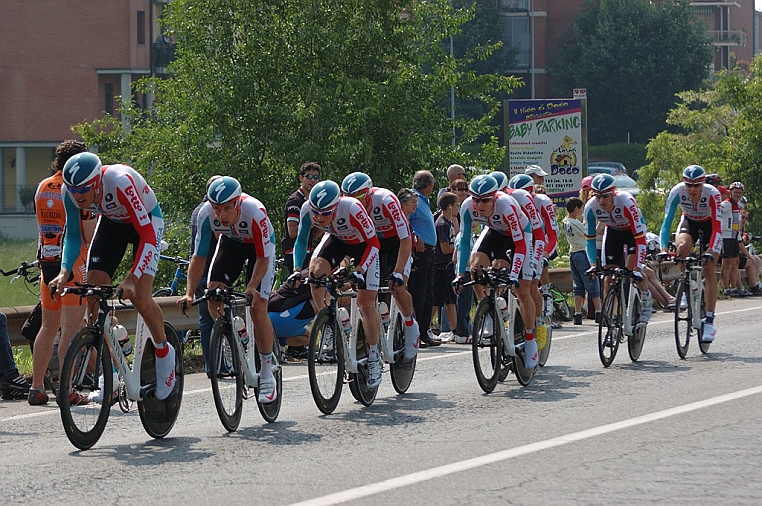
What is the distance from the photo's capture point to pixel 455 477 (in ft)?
25.6

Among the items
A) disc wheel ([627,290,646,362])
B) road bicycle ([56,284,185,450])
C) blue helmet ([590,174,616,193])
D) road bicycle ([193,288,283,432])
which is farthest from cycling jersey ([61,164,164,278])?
disc wheel ([627,290,646,362])

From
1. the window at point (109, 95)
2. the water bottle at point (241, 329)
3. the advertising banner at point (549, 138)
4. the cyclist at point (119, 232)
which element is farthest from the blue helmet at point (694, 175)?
the window at point (109, 95)

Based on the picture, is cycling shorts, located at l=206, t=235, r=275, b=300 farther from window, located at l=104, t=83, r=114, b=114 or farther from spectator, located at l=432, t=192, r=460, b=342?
window, located at l=104, t=83, r=114, b=114

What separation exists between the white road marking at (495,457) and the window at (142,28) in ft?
180

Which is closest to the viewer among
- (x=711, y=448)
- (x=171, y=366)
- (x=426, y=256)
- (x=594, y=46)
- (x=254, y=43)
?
(x=711, y=448)

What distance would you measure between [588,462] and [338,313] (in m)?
2.98

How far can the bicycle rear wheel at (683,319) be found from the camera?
14266 millimetres

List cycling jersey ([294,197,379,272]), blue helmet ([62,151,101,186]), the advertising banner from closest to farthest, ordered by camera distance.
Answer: blue helmet ([62,151,101,186])
cycling jersey ([294,197,379,272])
the advertising banner

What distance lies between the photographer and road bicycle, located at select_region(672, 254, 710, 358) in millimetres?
14422

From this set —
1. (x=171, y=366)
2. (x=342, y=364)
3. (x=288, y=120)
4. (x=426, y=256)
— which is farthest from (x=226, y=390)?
(x=288, y=120)

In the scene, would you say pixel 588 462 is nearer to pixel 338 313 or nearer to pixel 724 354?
pixel 338 313

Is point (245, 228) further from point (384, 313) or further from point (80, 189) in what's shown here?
point (384, 313)

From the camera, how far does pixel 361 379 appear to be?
1096 cm

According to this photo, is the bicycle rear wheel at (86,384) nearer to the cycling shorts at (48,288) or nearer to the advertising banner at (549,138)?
the cycling shorts at (48,288)
